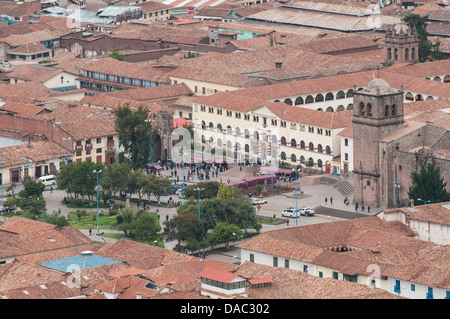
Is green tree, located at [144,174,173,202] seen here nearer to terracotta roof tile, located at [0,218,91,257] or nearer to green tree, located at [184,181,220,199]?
green tree, located at [184,181,220,199]

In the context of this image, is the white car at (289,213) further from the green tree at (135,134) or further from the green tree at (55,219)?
the green tree at (135,134)

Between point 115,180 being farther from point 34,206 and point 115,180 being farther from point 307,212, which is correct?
point 307,212

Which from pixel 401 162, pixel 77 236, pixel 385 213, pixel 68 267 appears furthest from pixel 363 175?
pixel 68 267

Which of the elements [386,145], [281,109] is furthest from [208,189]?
[281,109]

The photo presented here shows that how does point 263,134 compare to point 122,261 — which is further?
point 263,134

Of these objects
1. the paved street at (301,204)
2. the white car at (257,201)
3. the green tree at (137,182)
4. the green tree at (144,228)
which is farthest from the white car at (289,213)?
the green tree at (137,182)

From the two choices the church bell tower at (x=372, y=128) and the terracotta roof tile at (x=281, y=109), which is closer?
the church bell tower at (x=372, y=128)

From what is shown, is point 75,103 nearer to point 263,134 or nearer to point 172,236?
point 263,134
